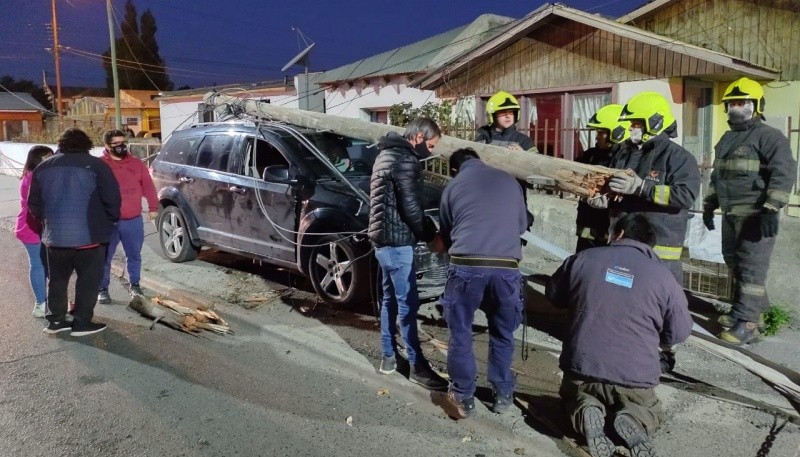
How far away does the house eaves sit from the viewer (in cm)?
846

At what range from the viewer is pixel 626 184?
4473mm

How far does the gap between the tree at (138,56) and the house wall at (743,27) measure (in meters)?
53.6

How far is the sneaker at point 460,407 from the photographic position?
4043 millimetres

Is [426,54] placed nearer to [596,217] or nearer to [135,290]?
[135,290]

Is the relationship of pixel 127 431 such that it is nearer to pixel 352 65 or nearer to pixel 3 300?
pixel 3 300

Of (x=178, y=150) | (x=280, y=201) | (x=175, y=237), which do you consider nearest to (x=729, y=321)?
(x=280, y=201)

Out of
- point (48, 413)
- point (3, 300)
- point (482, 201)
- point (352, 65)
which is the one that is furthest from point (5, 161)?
point (482, 201)

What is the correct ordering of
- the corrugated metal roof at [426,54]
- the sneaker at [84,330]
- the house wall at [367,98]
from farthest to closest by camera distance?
the house wall at [367,98], the corrugated metal roof at [426,54], the sneaker at [84,330]

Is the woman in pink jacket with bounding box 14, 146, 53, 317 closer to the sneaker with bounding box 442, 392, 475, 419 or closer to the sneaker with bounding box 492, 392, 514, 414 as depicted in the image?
the sneaker with bounding box 442, 392, 475, 419

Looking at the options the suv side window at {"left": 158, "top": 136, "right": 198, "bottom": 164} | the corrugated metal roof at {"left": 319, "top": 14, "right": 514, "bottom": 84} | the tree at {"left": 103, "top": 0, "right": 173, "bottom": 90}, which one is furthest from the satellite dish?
the tree at {"left": 103, "top": 0, "right": 173, "bottom": 90}

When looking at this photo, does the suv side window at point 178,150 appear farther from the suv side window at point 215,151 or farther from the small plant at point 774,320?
the small plant at point 774,320

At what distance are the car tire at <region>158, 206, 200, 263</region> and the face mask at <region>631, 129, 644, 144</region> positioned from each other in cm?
543

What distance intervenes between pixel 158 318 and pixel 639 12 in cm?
819

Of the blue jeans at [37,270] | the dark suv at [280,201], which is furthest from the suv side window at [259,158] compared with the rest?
the blue jeans at [37,270]
